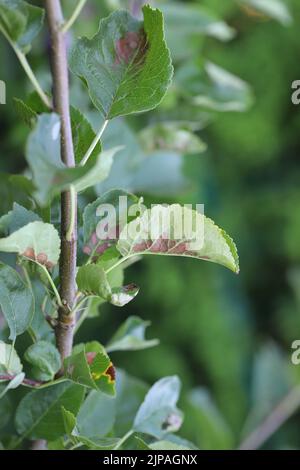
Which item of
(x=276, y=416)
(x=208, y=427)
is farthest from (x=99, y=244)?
(x=276, y=416)

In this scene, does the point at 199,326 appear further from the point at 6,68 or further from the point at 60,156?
the point at 60,156

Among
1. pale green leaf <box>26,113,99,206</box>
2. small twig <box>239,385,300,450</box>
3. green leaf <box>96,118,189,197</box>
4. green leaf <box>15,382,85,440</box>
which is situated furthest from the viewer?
small twig <box>239,385,300,450</box>

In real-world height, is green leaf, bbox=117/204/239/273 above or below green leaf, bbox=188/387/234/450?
above

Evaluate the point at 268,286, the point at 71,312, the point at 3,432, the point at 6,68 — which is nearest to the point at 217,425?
the point at 3,432

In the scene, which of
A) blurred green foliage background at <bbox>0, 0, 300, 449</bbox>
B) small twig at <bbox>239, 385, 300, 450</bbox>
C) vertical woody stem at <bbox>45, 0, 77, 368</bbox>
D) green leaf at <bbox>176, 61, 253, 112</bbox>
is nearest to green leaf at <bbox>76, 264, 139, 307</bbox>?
vertical woody stem at <bbox>45, 0, 77, 368</bbox>

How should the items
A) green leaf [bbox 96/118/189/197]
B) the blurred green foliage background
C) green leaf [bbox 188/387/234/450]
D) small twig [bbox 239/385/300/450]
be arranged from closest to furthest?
1. green leaf [bbox 96/118/189/197]
2. green leaf [bbox 188/387/234/450]
3. small twig [bbox 239/385/300/450]
4. the blurred green foliage background

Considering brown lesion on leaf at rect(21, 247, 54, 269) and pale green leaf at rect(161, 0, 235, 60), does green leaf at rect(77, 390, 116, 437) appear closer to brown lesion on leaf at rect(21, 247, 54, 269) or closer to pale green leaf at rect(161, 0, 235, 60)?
brown lesion on leaf at rect(21, 247, 54, 269)
